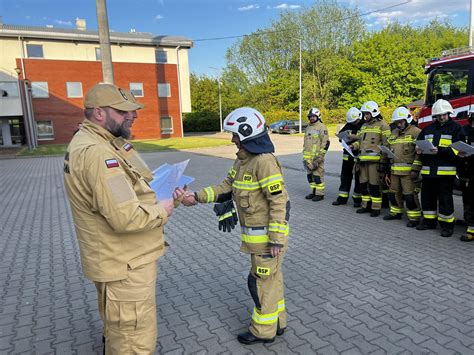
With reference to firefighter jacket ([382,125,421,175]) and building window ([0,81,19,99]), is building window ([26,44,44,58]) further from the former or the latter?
firefighter jacket ([382,125,421,175])

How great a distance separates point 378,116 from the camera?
7.10m

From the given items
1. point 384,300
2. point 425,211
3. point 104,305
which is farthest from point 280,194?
point 425,211

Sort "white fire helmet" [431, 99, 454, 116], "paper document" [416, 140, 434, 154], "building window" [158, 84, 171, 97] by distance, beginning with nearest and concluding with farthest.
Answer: "white fire helmet" [431, 99, 454, 116] < "paper document" [416, 140, 434, 154] < "building window" [158, 84, 171, 97]

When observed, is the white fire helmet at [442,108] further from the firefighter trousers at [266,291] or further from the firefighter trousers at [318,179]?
the firefighter trousers at [266,291]

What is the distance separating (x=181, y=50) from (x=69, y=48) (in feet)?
31.5

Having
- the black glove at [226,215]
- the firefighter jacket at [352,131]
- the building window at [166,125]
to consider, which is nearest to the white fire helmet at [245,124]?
the black glove at [226,215]

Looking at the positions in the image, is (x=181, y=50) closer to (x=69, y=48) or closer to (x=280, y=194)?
(x=69, y=48)

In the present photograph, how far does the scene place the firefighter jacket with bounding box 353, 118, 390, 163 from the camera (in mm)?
6918

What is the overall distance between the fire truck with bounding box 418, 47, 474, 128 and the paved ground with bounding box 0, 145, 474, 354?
144 inches

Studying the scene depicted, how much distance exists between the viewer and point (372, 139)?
696 cm

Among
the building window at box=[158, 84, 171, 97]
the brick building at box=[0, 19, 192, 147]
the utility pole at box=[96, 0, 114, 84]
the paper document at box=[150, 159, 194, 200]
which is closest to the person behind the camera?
the paper document at box=[150, 159, 194, 200]

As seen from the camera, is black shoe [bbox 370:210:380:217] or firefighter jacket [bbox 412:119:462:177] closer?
firefighter jacket [bbox 412:119:462:177]

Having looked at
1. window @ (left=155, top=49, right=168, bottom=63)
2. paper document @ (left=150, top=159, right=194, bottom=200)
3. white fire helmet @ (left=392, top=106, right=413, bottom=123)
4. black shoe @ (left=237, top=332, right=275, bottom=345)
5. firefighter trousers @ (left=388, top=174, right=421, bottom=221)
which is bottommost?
black shoe @ (left=237, top=332, right=275, bottom=345)

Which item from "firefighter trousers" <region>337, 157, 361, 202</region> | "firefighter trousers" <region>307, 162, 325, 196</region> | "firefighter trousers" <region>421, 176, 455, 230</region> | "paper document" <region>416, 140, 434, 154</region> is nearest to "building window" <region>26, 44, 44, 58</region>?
"firefighter trousers" <region>307, 162, 325, 196</region>
